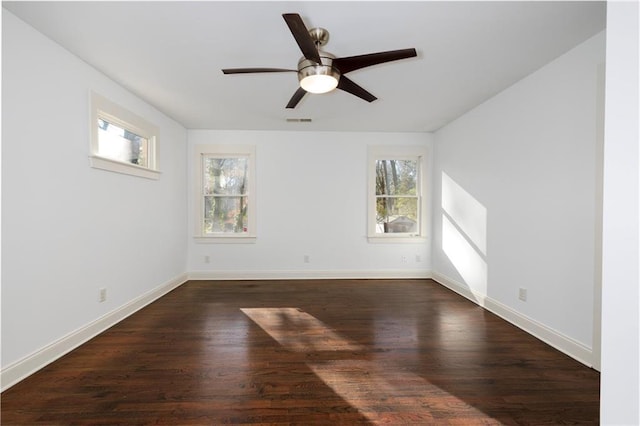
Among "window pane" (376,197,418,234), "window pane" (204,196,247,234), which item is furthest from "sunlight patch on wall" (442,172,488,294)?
"window pane" (204,196,247,234)

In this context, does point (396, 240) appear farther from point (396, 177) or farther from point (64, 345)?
point (64, 345)

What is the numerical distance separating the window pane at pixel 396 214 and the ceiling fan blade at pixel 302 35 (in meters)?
3.39

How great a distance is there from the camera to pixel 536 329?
2631 mm

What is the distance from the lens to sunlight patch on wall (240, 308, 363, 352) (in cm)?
242

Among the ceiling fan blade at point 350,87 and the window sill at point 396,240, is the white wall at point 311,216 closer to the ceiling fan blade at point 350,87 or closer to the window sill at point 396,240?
the window sill at point 396,240

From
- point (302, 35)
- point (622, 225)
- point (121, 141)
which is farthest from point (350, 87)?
point (121, 141)

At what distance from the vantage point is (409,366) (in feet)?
6.95

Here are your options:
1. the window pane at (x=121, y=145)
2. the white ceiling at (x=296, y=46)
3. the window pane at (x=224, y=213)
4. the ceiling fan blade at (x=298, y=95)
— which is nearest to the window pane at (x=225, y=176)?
the window pane at (x=224, y=213)

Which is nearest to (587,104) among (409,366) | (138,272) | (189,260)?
(409,366)

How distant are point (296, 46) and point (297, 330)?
8.55ft

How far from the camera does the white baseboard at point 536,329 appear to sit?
2197mm

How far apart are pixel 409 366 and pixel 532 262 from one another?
1666 mm

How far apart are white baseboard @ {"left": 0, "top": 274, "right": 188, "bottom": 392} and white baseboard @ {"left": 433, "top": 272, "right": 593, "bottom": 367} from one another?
4198 mm

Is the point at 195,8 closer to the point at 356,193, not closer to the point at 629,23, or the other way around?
the point at 629,23
